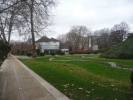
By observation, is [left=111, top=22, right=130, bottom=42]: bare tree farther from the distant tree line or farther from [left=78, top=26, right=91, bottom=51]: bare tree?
[left=78, top=26, right=91, bottom=51]: bare tree

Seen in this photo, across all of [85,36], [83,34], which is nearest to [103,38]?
[85,36]

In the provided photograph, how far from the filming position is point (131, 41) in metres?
23.7

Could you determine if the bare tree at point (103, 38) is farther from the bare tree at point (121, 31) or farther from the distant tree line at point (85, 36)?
the bare tree at point (121, 31)

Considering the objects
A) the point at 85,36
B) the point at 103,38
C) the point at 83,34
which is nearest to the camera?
the point at 83,34

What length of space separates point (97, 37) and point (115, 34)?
611 inches

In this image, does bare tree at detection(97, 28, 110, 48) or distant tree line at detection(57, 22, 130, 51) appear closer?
distant tree line at detection(57, 22, 130, 51)

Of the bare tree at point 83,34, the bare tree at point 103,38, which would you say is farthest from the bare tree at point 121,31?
the bare tree at point 83,34

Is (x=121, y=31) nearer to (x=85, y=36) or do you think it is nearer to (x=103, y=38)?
(x=103, y=38)

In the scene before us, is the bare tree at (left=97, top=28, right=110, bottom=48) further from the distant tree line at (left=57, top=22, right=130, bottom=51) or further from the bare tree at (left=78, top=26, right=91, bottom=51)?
the bare tree at (left=78, top=26, right=91, bottom=51)

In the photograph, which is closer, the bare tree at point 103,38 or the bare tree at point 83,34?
the bare tree at point 83,34

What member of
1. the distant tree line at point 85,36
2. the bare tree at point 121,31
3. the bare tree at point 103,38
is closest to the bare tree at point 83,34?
the distant tree line at point 85,36

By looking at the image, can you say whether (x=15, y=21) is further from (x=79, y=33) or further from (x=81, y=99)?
(x=79, y=33)

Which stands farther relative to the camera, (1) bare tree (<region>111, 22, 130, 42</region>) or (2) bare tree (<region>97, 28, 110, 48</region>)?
(2) bare tree (<region>97, 28, 110, 48</region>)

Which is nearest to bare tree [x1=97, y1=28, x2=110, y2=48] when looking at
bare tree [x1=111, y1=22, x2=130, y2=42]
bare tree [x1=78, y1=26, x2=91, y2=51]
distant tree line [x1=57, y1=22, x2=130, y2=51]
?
distant tree line [x1=57, y1=22, x2=130, y2=51]
